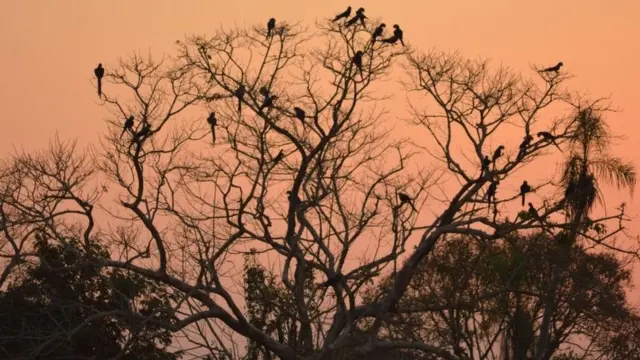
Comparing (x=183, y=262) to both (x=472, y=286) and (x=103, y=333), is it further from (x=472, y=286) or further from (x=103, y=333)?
(x=472, y=286)

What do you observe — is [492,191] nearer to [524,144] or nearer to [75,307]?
[524,144]

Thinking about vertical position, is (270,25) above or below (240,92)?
above

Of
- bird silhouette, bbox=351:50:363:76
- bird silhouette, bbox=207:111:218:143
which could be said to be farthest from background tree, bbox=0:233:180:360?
bird silhouette, bbox=351:50:363:76

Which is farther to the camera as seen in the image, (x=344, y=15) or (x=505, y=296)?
(x=505, y=296)

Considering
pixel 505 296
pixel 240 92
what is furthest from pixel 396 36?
pixel 505 296

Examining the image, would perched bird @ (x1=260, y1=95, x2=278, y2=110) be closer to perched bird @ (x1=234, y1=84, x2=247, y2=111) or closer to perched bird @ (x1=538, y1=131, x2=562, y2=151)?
perched bird @ (x1=234, y1=84, x2=247, y2=111)

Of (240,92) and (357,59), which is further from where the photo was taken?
(240,92)

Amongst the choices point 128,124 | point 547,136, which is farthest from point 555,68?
point 128,124

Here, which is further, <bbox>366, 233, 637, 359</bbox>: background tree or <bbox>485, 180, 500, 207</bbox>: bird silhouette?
<bbox>366, 233, 637, 359</bbox>: background tree

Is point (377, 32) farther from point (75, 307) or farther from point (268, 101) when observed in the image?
point (75, 307)

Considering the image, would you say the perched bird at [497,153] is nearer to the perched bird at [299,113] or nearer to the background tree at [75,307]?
the perched bird at [299,113]

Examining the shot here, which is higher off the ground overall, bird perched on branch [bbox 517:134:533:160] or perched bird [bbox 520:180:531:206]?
bird perched on branch [bbox 517:134:533:160]

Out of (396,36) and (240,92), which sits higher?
(396,36)

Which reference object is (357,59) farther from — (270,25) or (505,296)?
(505,296)
